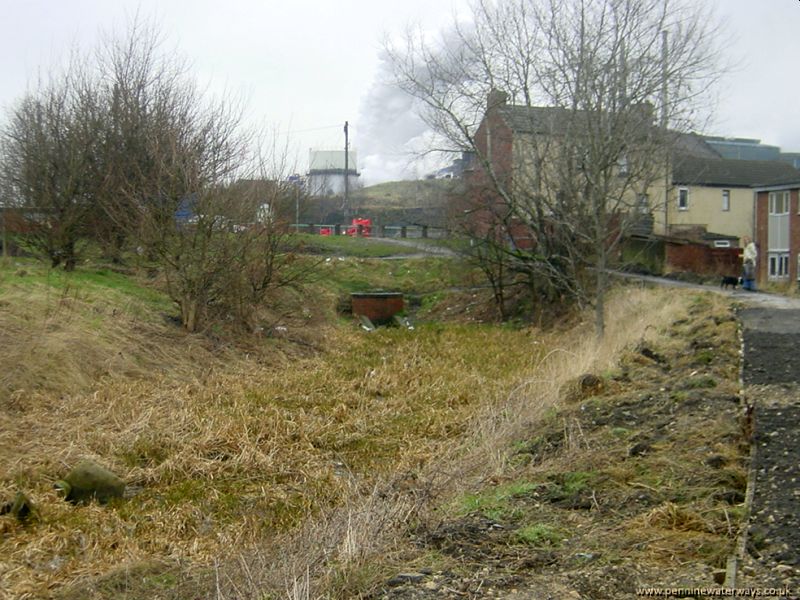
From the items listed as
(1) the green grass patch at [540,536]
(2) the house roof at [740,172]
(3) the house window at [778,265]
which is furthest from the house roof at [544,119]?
(2) the house roof at [740,172]

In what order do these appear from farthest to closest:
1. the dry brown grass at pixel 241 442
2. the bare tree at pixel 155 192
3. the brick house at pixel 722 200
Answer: the brick house at pixel 722 200 → the bare tree at pixel 155 192 → the dry brown grass at pixel 241 442

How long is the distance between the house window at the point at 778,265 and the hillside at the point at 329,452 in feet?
75.0

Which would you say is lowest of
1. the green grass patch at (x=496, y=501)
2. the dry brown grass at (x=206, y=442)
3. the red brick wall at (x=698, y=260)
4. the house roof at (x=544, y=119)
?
the dry brown grass at (x=206, y=442)

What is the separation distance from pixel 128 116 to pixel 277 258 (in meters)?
5.69

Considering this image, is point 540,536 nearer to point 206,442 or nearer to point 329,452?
point 329,452

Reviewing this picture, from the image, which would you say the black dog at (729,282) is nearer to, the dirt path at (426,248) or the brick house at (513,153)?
the brick house at (513,153)

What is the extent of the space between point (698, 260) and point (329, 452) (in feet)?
81.6

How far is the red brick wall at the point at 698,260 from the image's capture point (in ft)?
106

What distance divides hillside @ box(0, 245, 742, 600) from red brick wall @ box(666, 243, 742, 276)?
45.8 feet

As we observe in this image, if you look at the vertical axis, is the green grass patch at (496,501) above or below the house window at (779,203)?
below

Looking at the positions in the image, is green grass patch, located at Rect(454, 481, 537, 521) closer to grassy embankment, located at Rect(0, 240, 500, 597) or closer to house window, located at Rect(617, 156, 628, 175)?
grassy embankment, located at Rect(0, 240, 500, 597)

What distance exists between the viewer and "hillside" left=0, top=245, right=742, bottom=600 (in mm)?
5809

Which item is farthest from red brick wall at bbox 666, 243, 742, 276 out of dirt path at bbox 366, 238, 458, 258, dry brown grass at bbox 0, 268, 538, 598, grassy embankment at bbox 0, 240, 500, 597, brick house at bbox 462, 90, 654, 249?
dry brown grass at bbox 0, 268, 538, 598

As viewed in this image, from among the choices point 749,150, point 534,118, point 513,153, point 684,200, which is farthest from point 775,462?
point 749,150
